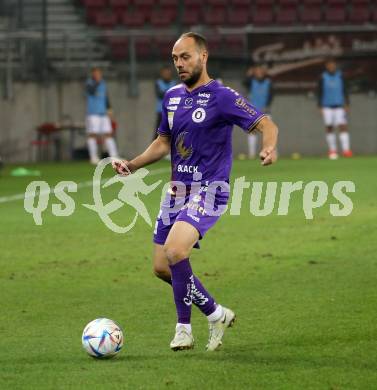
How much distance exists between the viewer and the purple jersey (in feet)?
26.3

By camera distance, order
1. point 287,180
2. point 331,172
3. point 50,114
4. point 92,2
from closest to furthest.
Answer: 1. point 287,180
2. point 331,172
3. point 50,114
4. point 92,2

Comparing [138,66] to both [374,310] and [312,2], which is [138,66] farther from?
[374,310]

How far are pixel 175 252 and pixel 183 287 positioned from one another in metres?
0.28

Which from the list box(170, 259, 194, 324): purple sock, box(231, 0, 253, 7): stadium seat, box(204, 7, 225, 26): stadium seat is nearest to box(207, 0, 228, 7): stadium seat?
box(204, 7, 225, 26): stadium seat

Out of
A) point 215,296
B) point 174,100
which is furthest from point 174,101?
point 215,296

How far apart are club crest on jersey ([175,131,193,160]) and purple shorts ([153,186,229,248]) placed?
24 centimetres

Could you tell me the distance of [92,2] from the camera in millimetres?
33562

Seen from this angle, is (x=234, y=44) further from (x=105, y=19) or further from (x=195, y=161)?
(x=195, y=161)

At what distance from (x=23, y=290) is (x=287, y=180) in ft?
37.9

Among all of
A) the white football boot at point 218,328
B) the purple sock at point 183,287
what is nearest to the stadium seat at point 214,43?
the white football boot at point 218,328

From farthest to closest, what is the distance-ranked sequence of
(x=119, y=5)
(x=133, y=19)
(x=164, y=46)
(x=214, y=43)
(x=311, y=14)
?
(x=119, y=5) → (x=133, y=19) → (x=311, y=14) → (x=164, y=46) → (x=214, y=43)

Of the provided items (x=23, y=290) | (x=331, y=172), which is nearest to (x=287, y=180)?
(x=331, y=172)

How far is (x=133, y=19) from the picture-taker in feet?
111

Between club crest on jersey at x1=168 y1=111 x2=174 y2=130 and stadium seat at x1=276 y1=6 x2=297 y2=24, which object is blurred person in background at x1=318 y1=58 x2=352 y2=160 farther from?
club crest on jersey at x1=168 y1=111 x2=174 y2=130
